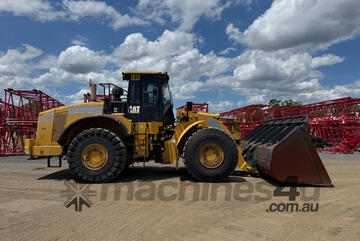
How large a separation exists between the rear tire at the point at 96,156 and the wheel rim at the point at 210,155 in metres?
1.88

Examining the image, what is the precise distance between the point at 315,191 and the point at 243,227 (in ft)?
8.54

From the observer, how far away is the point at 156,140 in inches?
258

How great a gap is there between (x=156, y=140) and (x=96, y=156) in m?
1.53

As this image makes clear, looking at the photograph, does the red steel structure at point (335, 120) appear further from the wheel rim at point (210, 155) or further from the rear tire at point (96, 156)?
the rear tire at point (96, 156)

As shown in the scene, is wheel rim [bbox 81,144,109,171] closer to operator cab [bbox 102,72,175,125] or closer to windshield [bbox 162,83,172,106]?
operator cab [bbox 102,72,175,125]

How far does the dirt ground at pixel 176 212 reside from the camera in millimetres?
3121

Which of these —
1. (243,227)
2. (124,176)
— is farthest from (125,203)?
(124,176)

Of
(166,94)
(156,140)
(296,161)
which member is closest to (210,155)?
(156,140)

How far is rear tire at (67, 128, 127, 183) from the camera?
5.97 m

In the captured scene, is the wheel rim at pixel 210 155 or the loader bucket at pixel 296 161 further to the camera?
the wheel rim at pixel 210 155

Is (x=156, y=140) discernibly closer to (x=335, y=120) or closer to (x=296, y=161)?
(x=296, y=161)

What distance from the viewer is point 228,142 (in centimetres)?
604

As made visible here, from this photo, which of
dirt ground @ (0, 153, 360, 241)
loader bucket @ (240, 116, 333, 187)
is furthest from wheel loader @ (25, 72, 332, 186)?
dirt ground @ (0, 153, 360, 241)

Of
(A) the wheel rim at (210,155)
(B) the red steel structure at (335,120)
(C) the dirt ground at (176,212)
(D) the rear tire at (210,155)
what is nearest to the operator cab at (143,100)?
(D) the rear tire at (210,155)
